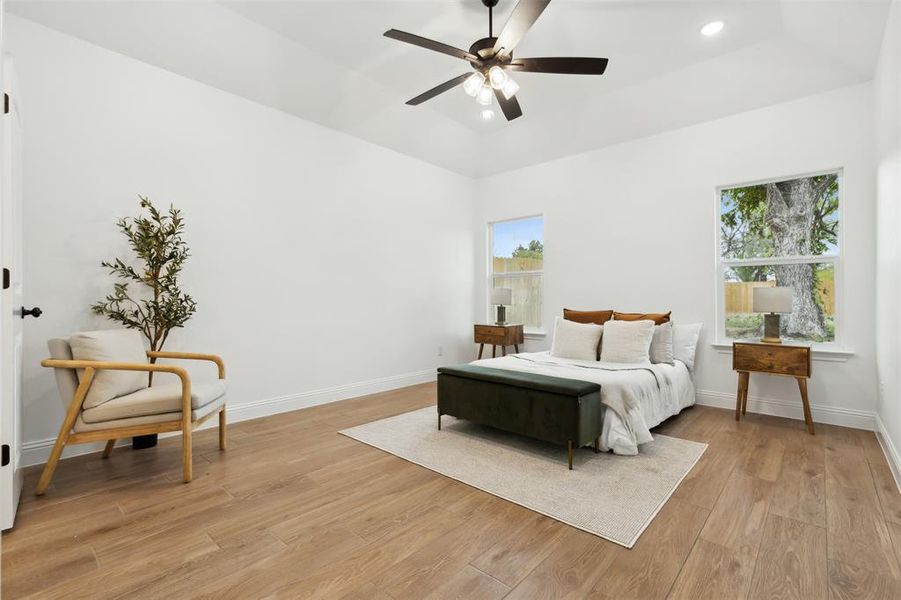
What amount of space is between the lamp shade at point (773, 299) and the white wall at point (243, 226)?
3578 millimetres

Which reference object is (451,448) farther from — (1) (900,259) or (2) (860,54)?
(2) (860,54)

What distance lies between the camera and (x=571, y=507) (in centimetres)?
225

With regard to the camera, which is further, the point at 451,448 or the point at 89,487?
the point at 451,448

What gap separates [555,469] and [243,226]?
338 cm

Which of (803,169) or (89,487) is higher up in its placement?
(803,169)

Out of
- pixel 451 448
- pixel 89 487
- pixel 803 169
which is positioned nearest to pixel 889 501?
pixel 451 448

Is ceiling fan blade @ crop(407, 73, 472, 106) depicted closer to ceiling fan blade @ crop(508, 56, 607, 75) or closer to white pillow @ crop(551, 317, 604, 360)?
ceiling fan blade @ crop(508, 56, 607, 75)

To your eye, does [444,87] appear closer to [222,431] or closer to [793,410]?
[222,431]

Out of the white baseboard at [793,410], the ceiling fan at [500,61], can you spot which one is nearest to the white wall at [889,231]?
the white baseboard at [793,410]

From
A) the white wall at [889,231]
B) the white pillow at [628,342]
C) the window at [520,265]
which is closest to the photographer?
the white wall at [889,231]

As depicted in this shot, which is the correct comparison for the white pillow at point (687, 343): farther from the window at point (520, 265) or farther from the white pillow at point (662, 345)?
the window at point (520, 265)

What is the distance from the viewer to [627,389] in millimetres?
3006

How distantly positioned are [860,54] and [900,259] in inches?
74.7

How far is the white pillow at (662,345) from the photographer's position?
411 centimetres
